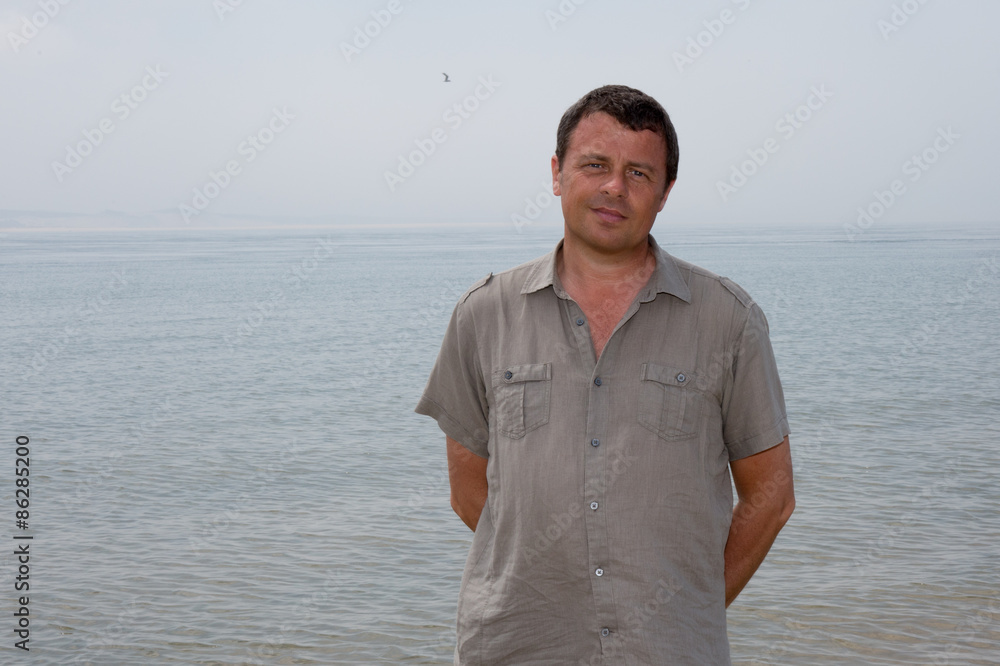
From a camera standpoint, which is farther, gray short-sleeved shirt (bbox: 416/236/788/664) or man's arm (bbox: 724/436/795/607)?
man's arm (bbox: 724/436/795/607)

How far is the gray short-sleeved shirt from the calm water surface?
387 centimetres

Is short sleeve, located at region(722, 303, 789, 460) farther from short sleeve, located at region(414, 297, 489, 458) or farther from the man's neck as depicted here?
short sleeve, located at region(414, 297, 489, 458)

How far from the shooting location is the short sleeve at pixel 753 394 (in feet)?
6.79

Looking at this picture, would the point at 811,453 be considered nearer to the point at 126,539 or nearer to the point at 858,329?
the point at 126,539

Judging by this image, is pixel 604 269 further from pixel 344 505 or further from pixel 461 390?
pixel 344 505

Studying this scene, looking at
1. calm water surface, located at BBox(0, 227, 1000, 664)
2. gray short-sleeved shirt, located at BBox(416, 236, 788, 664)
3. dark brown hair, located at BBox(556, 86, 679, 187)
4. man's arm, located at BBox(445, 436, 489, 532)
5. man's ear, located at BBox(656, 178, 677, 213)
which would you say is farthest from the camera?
calm water surface, located at BBox(0, 227, 1000, 664)

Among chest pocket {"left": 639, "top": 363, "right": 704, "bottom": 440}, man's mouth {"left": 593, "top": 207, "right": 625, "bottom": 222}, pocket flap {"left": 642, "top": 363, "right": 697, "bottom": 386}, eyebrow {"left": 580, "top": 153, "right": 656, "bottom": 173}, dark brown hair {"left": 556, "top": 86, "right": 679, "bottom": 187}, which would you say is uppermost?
dark brown hair {"left": 556, "top": 86, "right": 679, "bottom": 187}

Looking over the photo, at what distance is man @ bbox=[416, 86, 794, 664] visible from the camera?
2.03 meters

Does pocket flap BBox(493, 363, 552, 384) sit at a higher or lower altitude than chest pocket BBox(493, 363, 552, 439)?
higher

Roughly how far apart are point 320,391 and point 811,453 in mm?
7530

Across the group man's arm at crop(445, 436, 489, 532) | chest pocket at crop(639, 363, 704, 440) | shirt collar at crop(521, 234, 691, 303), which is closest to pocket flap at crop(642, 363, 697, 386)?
chest pocket at crop(639, 363, 704, 440)

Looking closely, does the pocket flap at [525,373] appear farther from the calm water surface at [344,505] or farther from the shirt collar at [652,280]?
the calm water surface at [344,505]

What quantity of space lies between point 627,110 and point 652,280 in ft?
1.24

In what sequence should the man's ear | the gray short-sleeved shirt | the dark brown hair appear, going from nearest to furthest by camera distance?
the gray short-sleeved shirt < the dark brown hair < the man's ear
